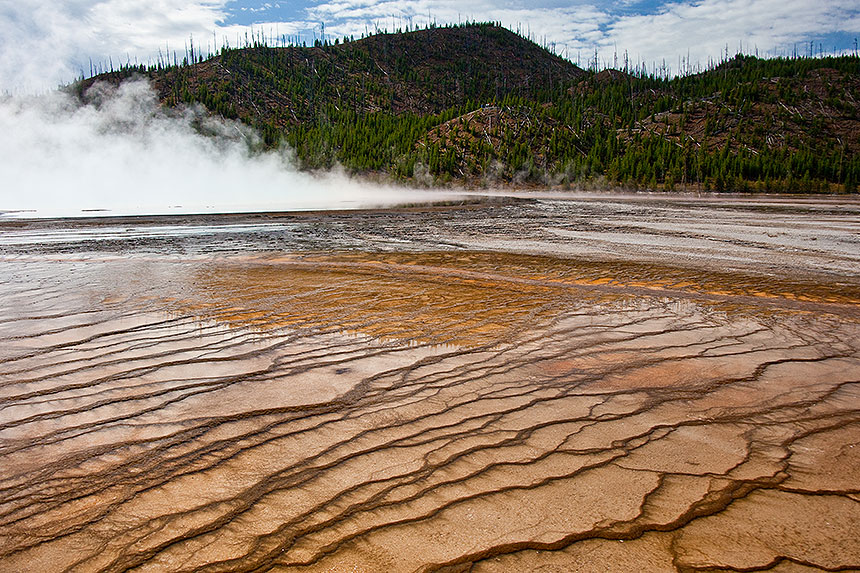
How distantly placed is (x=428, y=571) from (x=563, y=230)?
16337 millimetres

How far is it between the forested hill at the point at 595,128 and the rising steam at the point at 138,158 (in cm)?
603

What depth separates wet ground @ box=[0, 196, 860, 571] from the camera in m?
2.47

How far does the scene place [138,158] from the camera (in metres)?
81.2

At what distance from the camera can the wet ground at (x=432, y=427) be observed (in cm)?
247

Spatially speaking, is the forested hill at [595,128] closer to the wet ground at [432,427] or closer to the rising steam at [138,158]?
the rising steam at [138,158]

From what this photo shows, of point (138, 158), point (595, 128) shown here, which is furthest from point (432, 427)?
point (595, 128)

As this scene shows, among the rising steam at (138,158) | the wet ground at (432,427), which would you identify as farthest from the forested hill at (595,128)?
the wet ground at (432,427)

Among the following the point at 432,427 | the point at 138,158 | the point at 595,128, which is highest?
the point at 595,128

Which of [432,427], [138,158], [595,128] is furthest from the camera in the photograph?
[595,128]

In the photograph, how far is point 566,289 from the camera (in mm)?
8320

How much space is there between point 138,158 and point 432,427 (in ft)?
293

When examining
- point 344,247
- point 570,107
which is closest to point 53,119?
point 570,107

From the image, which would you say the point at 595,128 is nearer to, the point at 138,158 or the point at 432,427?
the point at 138,158

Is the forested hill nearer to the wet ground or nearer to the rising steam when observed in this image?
the rising steam
